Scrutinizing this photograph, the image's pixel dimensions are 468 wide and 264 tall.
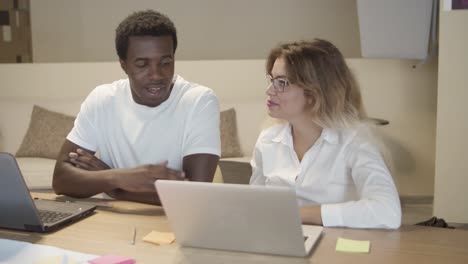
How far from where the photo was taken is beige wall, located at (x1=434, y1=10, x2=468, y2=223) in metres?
2.79

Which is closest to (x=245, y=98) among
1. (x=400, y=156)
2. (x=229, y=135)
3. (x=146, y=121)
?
(x=229, y=135)

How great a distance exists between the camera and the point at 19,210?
4.52 ft

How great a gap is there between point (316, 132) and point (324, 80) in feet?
0.53

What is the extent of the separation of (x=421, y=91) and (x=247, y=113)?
107 centimetres

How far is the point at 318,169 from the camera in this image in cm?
165

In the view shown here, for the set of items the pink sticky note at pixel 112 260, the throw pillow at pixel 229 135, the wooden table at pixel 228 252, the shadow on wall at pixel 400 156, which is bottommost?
the shadow on wall at pixel 400 156

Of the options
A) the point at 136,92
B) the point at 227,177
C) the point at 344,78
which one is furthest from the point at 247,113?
the point at 344,78

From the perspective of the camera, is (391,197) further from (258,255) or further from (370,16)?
(370,16)

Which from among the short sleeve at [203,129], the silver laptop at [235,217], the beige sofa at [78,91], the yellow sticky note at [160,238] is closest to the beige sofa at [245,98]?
the beige sofa at [78,91]

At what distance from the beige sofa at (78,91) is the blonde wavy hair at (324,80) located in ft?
5.06

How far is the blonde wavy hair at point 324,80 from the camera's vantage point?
1.67m

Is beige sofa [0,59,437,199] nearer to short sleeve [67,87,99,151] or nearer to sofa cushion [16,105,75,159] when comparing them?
sofa cushion [16,105,75,159]

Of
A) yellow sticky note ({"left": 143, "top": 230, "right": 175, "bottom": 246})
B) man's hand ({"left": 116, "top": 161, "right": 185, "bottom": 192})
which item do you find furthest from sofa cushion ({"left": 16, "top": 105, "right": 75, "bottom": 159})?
yellow sticky note ({"left": 143, "top": 230, "right": 175, "bottom": 246})

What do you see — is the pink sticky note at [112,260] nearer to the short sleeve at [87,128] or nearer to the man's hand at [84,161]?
the man's hand at [84,161]
